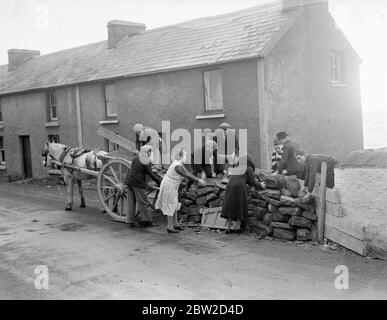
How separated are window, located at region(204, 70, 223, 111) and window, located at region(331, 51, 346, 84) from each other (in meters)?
4.61

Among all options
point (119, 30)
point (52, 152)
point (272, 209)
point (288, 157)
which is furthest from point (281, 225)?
point (119, 30)

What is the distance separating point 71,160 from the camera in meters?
14.2

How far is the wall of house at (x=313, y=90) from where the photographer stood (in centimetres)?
1538

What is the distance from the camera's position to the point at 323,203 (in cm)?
903

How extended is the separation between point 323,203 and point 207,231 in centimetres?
273

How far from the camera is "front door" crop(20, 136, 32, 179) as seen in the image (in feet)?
82.7

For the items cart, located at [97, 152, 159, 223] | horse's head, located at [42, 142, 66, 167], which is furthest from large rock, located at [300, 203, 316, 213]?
horse's head, located at [42, 142, 66, 167]

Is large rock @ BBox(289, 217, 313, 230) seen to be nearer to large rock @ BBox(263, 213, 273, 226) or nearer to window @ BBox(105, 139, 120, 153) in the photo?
large rock @ BBox(263, 213, 273, 226)

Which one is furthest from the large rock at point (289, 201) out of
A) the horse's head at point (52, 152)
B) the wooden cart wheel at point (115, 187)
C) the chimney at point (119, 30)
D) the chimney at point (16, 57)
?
the chimney at point (16, 57)

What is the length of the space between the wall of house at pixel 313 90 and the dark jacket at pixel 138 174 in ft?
17.8

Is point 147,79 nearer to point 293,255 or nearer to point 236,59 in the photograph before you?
point 236,59

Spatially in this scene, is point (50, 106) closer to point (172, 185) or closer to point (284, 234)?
point (172, 185)

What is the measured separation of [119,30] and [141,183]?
13242 millimetres
